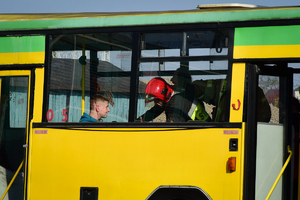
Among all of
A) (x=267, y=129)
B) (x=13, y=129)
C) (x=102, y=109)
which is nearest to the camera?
(x=267, y=129)

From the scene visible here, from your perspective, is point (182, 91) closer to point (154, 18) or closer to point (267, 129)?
point (154, 18)

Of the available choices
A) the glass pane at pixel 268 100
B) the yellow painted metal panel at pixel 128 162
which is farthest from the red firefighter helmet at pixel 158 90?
the glass pane at pixel 268 100

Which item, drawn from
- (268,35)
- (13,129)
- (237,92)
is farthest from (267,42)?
(13,129)

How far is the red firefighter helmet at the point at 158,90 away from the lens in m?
4.91

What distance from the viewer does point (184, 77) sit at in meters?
4.82

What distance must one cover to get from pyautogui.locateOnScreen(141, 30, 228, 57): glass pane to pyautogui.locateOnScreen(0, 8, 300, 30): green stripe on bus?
0.53 feet

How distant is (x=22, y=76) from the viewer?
17.6 feet

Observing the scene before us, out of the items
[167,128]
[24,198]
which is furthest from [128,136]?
[24,198]

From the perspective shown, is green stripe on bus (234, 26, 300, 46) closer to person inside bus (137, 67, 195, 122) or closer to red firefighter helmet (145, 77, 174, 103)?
person inside bus (137, 67, 195, 122)

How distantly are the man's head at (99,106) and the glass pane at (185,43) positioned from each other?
788 mm

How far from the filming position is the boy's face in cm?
503

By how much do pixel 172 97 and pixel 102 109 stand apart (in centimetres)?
93

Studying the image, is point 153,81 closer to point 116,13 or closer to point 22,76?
point 116,13

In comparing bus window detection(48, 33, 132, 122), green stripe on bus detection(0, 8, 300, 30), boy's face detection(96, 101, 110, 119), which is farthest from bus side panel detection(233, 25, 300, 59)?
boy's face detection(96, 101, 110, 119)
